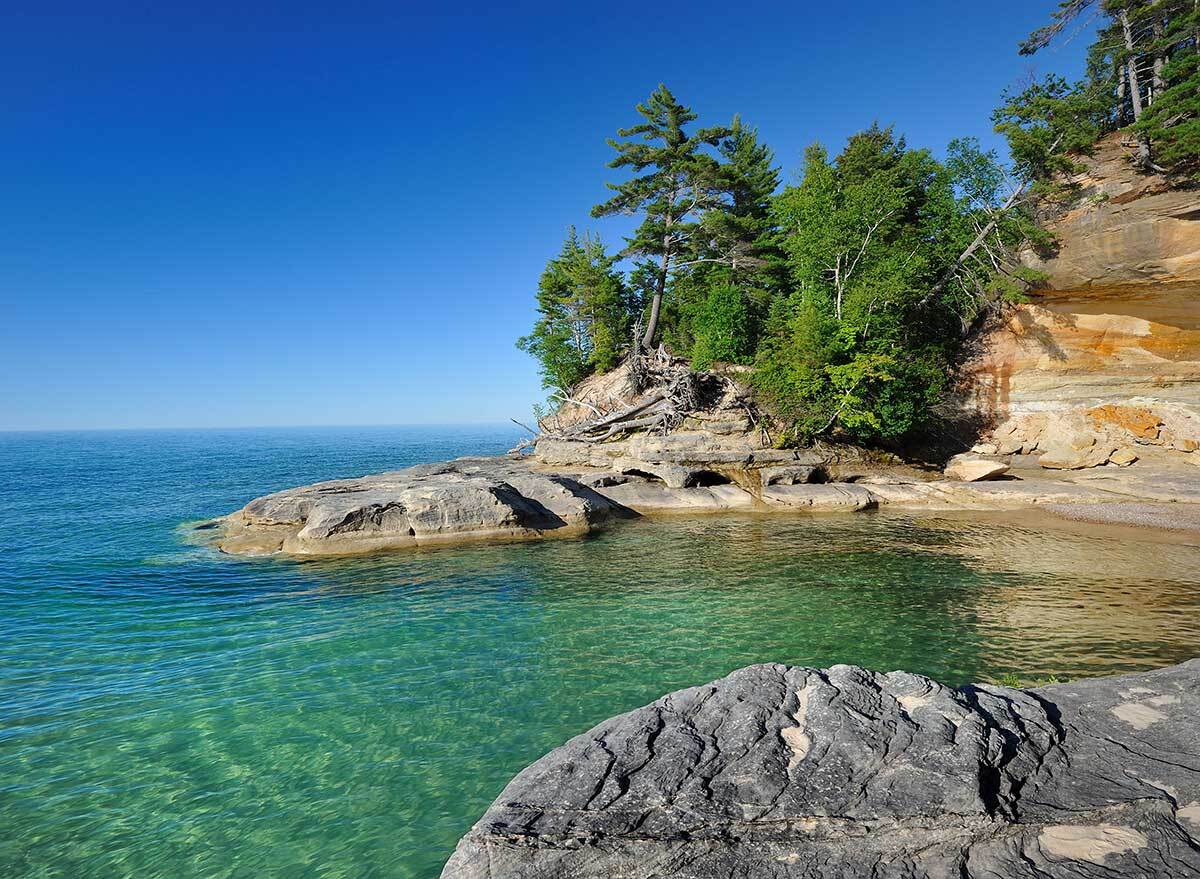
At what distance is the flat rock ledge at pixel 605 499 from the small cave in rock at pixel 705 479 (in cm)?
5

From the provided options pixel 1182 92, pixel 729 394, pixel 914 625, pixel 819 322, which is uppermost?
pixel 1182 92

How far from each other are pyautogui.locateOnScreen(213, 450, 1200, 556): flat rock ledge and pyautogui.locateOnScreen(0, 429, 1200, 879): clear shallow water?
143 cm

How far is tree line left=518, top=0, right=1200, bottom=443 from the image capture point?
1005 inches

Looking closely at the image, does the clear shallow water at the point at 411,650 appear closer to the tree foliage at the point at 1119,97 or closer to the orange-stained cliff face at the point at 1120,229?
the orange-stained cliff face at the point at 1120,229

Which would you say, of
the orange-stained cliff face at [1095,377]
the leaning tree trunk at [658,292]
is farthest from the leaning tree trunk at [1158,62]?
the leaning tree trunk at [658,292]

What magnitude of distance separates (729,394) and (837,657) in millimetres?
22000

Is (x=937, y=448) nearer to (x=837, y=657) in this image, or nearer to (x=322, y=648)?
(x=837, y=657)

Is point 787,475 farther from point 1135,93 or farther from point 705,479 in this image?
point 1135,93

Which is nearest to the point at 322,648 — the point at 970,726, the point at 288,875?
the point at 288,875

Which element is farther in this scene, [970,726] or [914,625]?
[914,625]

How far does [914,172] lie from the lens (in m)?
33.2

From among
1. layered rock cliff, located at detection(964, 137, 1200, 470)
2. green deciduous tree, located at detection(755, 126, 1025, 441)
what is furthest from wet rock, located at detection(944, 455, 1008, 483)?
layered rock cliff, located at detection(964, 137, 1200, 470)

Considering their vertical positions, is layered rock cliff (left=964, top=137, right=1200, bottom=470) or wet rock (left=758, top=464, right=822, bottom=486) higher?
layered rock cliff (left=964, top=137, right=1200, bottom=470)

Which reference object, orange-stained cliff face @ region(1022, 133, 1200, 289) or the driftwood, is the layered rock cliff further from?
the driftwood
